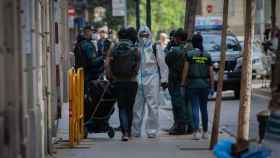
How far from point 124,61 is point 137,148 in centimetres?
168

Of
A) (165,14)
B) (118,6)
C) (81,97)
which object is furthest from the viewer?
(165,14)

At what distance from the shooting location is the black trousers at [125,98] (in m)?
14.5

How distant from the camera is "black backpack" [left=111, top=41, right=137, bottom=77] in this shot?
14555 millimetres

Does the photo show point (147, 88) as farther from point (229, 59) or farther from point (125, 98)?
point (229, 59)

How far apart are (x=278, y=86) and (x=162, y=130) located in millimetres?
9670

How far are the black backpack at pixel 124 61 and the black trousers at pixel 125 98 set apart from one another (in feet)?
0.55

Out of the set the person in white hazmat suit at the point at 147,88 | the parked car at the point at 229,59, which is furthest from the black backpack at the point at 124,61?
the parked car at the point at 229,59

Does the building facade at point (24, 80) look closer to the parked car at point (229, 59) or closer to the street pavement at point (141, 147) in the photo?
the street pavement at point (141, 147)

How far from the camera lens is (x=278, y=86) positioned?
272 inches

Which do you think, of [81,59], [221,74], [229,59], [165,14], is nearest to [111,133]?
[81,59]

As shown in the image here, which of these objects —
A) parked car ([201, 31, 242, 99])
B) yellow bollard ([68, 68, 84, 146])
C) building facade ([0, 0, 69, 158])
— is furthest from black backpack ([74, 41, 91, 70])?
parked car ([201, 31, 242, 99])

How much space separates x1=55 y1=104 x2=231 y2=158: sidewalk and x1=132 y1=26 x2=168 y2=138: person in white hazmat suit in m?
0.26

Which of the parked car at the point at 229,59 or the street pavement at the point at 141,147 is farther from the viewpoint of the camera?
the parked car at the point at 229,59

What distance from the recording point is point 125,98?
574 inches
